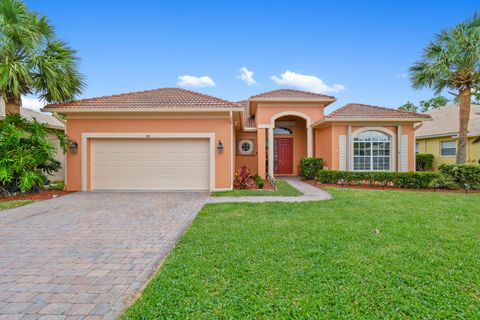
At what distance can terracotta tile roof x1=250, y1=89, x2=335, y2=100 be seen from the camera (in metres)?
14.1

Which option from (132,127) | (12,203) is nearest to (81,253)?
(12,203)

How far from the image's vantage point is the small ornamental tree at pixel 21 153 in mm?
8555

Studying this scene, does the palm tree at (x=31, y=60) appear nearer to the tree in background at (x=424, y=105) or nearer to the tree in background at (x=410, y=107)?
the tree in background at (x=424, y=105)

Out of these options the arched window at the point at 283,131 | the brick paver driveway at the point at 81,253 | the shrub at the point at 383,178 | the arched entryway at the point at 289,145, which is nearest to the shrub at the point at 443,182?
the shrub at the point at 383,178

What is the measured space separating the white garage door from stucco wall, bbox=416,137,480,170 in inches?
703

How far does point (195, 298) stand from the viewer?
2.68 m

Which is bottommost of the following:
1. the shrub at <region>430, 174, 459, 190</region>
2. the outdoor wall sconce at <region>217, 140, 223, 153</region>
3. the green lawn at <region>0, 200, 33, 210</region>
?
the green lawn at <region>0, 200, 33, 210</region>

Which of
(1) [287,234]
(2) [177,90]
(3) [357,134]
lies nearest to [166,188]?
(2) [177,90]

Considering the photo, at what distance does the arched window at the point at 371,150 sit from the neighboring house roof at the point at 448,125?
23.9 feet

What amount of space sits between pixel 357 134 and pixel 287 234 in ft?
34.1

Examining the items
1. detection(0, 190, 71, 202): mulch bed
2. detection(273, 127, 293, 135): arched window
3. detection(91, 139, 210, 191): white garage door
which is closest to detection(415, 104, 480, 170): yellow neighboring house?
detection(273, 127, 293, 135): arched window

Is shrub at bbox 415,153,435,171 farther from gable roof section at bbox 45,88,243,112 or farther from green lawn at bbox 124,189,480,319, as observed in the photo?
gable roof section at bbox 45,88,243,112

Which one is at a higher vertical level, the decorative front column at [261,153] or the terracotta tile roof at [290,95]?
the terracotta tile roof at [290,95]

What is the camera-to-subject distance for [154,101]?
33.9 feet
